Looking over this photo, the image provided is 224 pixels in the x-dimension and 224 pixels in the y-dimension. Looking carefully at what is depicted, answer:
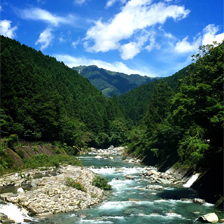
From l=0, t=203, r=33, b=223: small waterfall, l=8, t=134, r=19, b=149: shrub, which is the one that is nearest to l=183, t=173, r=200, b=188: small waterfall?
l=0, t=203, r=33, b=223: small waterfall

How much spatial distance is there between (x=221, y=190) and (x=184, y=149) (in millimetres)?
13920

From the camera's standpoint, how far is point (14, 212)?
631 inches

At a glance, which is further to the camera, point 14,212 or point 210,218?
point 14,212

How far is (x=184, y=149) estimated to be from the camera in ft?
115

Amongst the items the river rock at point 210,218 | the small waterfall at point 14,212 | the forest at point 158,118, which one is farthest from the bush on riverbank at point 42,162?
the river rock at point 210,218

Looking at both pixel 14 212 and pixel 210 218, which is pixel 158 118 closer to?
pixel 210 218

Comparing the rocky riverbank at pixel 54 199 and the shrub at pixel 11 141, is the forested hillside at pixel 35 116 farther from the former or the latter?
the rocky riverbank at pixel 54 199

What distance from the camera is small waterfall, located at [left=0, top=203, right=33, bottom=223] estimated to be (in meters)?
15.4

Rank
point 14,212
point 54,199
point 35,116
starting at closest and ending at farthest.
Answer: point 14,212 → point 54,199 → point 35,116

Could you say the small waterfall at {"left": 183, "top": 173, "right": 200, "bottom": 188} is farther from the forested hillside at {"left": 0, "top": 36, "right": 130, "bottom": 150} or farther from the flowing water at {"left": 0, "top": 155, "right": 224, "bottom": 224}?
the forested hillside at {"left": 0, "top": 36, "right": 130, "bottom": 150}

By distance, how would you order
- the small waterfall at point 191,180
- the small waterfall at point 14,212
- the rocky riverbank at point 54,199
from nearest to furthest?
the small waterfall at point 14,212
the rocky riverbank at point 54,199
the small waterfall at point 191,180

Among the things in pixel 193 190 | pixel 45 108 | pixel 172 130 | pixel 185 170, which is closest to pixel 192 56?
pixel 172 130

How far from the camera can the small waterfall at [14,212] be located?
1537 cm

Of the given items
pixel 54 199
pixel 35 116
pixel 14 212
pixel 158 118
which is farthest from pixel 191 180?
pixel 35 116
